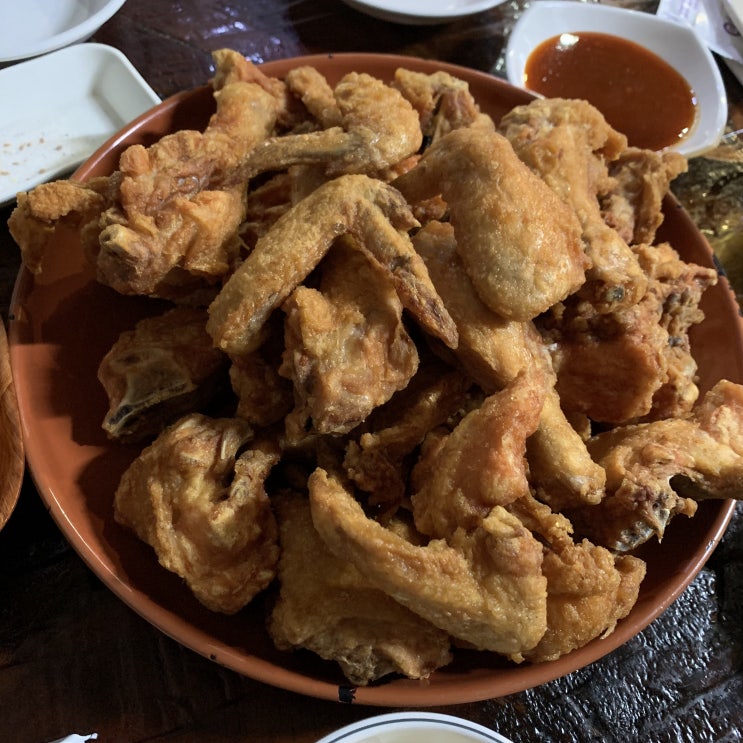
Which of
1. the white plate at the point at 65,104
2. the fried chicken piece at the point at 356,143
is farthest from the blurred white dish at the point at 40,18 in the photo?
the fried chicken piece at the point at 356,143

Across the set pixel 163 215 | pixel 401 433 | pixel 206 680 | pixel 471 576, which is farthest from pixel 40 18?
pixel 471 576

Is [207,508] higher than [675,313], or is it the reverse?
[207,508]

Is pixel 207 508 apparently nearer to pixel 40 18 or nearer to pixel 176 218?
pixel 176 218

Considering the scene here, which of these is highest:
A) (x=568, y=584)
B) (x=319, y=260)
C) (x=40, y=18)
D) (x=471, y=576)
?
(x=40, y=18)

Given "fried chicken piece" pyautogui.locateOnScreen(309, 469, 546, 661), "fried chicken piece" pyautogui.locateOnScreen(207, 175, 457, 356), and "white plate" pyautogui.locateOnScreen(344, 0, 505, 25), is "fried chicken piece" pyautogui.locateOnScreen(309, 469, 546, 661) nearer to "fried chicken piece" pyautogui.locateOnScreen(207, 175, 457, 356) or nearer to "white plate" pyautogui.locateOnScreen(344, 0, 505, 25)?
"fried chicken piece" pyautogui.locateOnScreen(207, 175, 457, 356)

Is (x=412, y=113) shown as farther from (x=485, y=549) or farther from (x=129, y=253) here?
(x=485, y=549)

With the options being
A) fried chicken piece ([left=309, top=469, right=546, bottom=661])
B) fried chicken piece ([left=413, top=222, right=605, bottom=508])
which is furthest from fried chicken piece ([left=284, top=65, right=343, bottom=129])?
fried chicken piece ([left=309, top=469, right=546, bottom=661])
